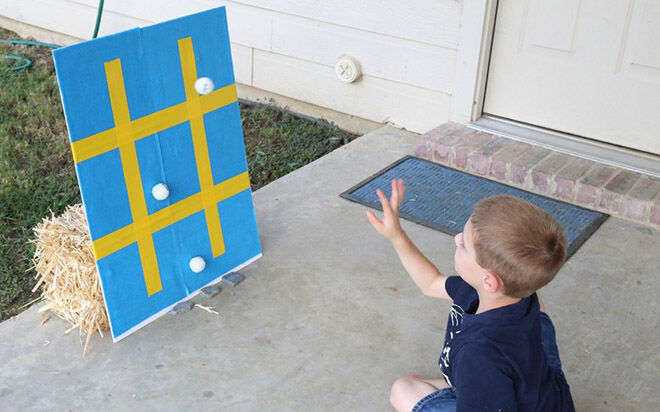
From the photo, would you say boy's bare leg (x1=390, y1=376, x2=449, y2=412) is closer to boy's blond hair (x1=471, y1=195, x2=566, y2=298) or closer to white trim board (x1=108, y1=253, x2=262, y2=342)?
boy's blond hair (x1=471, y1=195, x2=566, y2=298)

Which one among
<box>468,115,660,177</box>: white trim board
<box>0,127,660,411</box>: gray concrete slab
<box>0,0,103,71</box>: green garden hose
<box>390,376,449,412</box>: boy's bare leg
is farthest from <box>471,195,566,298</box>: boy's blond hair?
<box>0,0,103,71</box>: green garden hose

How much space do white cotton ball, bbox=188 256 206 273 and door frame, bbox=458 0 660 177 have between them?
6.01ft

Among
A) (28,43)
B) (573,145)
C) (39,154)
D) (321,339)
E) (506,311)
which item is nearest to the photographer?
(506,311)

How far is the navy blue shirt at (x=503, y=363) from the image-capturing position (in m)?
1.70

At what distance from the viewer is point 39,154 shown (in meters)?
4.13

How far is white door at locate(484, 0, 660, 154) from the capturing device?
345cm

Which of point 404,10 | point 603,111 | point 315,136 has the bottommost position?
point 315,136

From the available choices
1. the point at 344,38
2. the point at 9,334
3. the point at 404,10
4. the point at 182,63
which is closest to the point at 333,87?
the point at 344,38

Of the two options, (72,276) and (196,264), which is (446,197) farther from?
(72,276)

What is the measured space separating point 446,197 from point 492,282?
1.81 m

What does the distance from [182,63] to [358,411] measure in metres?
1.30

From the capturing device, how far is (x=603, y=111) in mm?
3633

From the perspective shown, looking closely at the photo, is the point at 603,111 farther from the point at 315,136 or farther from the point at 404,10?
the point at 315,136

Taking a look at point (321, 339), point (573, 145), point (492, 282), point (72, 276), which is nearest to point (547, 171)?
point (573, 145)
